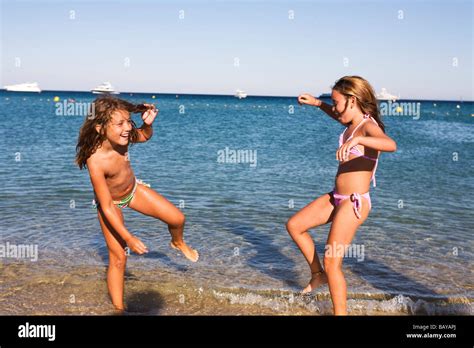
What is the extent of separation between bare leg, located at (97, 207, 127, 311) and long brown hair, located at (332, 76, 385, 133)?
257 centimetres

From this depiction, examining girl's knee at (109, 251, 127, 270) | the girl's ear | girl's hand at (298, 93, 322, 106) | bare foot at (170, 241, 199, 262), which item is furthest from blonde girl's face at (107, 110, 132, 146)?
the girl's ear

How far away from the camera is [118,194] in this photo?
17.1 feet

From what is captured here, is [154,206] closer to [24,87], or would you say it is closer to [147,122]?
[147,122]

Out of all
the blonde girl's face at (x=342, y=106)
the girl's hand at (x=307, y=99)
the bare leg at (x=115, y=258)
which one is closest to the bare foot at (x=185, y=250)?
the bare leg at (x=115, y=258)

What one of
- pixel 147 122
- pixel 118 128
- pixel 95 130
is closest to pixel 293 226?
pixel 147 122

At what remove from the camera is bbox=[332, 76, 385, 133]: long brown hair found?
4883mm

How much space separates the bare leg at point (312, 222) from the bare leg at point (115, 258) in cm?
178

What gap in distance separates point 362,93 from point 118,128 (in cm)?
236

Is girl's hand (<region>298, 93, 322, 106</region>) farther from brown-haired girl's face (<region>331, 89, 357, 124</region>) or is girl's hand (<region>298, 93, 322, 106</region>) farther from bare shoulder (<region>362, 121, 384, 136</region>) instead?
bare shoulder (<region>362, 121, 384, 136</region>)

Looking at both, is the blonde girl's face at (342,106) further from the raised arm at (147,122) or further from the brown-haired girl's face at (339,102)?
the raised arm at (147,122)

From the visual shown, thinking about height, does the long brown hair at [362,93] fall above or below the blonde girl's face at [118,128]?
above

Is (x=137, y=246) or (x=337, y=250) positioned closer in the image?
(x=137, y=246)

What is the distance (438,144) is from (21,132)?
22928 millimetres

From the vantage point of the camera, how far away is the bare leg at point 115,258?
5.24 m
